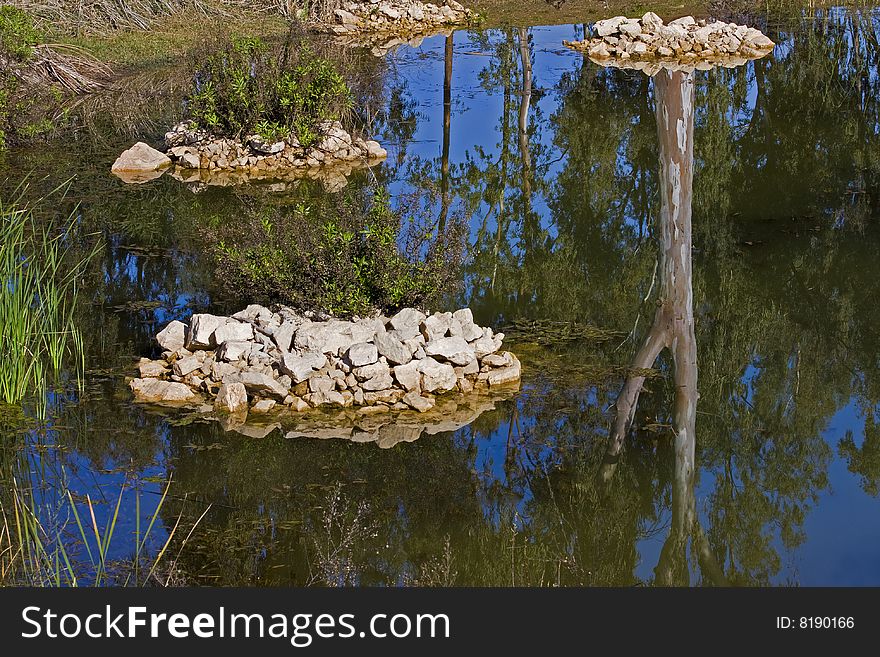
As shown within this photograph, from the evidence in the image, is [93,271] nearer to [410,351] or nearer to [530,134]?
[410,351]

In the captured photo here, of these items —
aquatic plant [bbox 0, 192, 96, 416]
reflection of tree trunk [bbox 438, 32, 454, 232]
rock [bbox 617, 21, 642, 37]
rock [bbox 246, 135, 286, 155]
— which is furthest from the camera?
rock [bbox 617, 21, 642, 37]

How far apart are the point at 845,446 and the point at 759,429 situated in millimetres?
530

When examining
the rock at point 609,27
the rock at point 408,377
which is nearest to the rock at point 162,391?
the rock at point 408,377

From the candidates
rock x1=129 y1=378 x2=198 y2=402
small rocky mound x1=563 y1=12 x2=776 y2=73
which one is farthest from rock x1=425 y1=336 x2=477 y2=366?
small rocky mound x1=563 y1=12 x2=776 y2=73

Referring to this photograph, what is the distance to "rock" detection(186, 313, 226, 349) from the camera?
8.54 m

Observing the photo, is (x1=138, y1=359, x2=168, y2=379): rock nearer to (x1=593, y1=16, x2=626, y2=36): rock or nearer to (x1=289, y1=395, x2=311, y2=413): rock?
(x1=289, y1=395, x2=311, y2=413): rock

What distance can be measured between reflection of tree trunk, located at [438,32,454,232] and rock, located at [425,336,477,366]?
6.88 ft

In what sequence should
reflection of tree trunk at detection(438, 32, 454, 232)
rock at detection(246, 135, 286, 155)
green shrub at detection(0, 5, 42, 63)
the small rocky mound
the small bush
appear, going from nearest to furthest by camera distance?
the small bush → reflection of tree trunk at detection(438, 32, 454, 232) → rock at detection(246, 135, 286, 155) → green shrub at detection(0, 5, 42, 63) → the small rocky mound

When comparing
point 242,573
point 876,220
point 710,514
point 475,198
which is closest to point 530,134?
point 475,198

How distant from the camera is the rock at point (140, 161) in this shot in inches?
550

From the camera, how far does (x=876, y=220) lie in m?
11.9

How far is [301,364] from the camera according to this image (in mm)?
8062

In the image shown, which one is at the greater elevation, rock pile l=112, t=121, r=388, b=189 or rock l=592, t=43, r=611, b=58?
rock l=592, t=43, r=611, b=58

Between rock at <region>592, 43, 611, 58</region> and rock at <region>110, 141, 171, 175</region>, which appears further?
rock at <region>592, 43, 611, 58</region>
